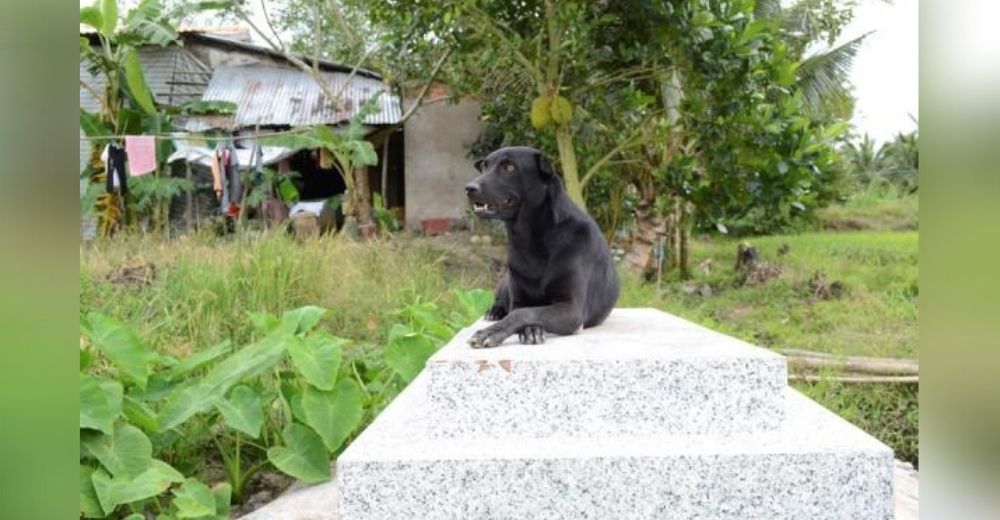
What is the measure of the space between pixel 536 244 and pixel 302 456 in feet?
4.65

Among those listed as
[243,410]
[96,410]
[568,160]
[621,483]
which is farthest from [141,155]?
[621,483]

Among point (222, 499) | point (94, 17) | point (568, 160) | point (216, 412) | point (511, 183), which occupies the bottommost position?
point (222, 499)

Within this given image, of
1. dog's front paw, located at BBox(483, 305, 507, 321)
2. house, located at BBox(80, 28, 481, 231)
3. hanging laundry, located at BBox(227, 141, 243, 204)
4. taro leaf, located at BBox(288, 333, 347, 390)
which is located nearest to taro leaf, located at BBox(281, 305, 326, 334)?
taro leaf, located at BBox(288, 333, 347, 390)

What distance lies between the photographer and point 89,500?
9.18 feet

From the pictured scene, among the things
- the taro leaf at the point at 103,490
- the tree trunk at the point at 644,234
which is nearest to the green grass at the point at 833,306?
the tree trunk at the point at 644,234

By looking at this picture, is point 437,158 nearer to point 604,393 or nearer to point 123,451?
Answer: point 123,451

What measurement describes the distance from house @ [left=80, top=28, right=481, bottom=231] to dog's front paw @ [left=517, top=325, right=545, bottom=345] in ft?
30.9

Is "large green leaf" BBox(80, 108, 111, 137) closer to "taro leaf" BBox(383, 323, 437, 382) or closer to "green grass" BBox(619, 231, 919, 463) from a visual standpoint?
"green grass" BBox(619, 231, 919, 463)

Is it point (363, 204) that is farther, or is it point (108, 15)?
point (363, 204)

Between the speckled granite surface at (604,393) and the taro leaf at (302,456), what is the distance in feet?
3.40

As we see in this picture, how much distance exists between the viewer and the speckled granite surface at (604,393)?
247 centimetres

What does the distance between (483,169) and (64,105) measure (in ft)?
7.91

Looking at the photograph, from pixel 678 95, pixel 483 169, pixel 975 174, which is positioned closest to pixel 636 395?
pixel 483 169

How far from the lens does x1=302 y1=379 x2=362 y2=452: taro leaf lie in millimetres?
3160
